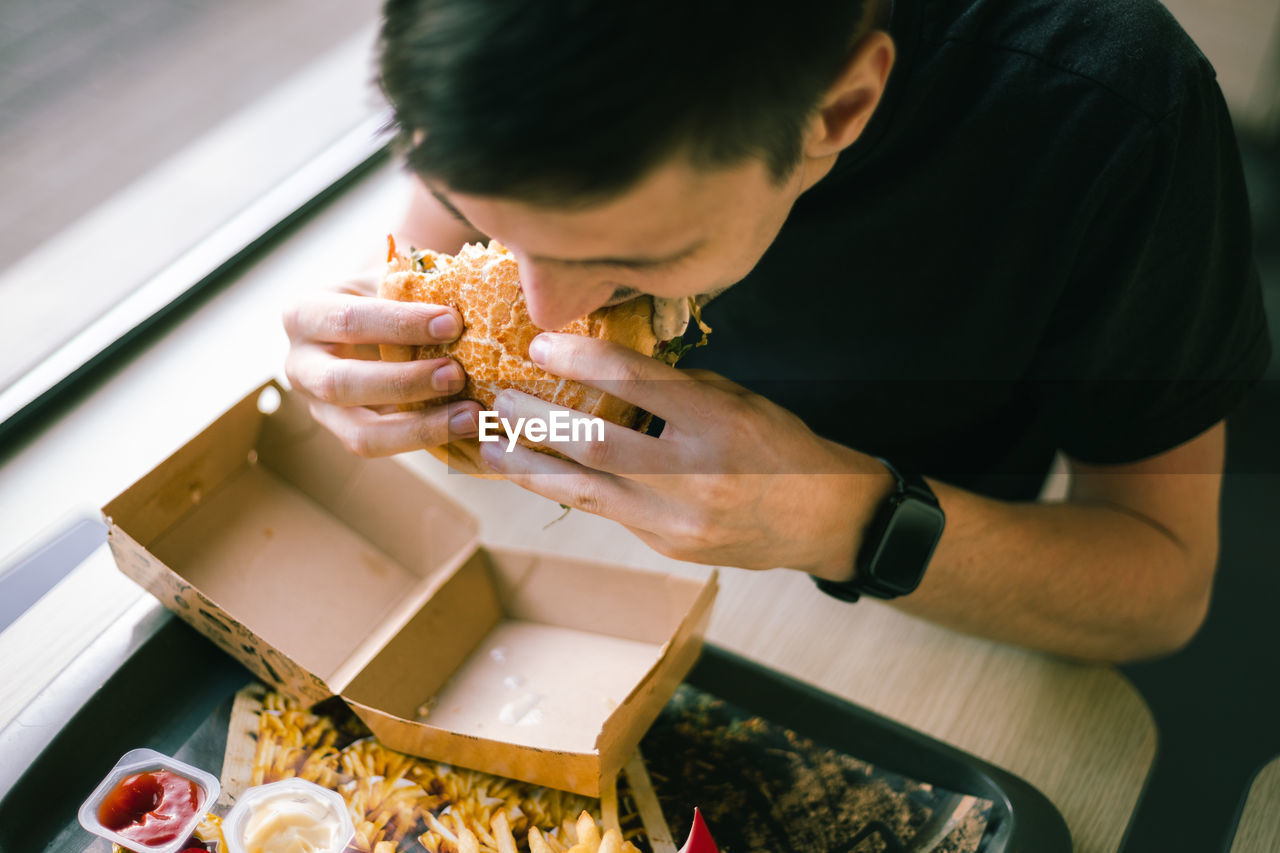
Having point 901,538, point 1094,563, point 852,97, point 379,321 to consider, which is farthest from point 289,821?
point 1094,563

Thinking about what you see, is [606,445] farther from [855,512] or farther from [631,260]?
[855,512]

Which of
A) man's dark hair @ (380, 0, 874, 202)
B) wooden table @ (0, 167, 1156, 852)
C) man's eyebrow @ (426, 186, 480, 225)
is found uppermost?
man's dark hair @ (380, 0, 874, 202)

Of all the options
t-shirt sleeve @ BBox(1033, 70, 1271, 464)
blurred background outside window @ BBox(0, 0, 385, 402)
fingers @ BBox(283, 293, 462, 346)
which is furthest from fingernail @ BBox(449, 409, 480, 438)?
blurred background outside window @ BBox(0, 0, 385, 402)

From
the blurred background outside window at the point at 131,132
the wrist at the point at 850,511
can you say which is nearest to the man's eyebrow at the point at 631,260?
the wrist at the point at 850,511

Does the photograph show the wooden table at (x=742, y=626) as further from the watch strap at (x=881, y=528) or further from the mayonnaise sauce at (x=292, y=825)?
the mayonnaise sauce at (x=292, y=825)

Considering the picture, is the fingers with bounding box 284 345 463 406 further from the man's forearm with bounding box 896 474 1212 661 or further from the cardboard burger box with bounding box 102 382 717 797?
the man's forearm with bounding box 896 474 1212 661

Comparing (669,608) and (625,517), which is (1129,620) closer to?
(669,608)
